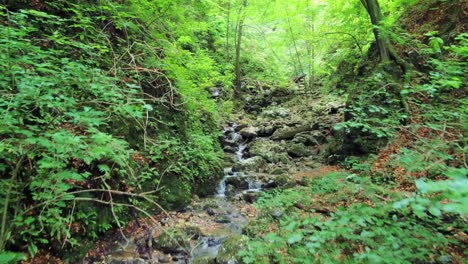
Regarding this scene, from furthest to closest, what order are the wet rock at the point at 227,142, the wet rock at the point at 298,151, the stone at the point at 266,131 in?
the stone at the point at 266,131 → the wet rock at the point at 227,142 → the wet rock at the point at 298,151

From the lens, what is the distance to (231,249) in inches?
190

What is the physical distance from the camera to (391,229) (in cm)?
270

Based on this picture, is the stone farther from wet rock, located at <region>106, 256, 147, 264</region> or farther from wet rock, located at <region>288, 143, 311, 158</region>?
wet rock, located at <region>106, 256, 147, 264</region>

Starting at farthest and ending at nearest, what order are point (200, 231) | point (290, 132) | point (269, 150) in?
point (290, 132), point (269, 150), point (200, 231)

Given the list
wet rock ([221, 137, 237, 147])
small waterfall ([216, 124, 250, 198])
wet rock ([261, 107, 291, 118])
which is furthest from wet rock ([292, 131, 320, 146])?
wet rock ([261, 107, 291, 118])

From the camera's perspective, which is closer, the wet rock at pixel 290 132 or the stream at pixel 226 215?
the stream at pixel 226 215

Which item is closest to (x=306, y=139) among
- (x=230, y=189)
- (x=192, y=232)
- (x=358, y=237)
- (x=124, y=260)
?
(x=230, y=189)

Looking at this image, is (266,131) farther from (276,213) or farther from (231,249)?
(231,249)

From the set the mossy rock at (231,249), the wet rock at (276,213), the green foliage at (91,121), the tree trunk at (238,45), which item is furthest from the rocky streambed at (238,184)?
the tree trunk at (238,45)

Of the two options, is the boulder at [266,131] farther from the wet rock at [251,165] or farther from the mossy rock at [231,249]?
the mossy rock at [231,249]

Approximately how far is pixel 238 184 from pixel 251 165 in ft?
5.67

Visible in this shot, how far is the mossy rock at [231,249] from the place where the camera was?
458 centimetres

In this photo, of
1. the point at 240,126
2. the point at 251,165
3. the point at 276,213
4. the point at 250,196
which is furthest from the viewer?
the point at 240,126

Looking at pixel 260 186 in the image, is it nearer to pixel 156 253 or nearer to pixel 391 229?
pixel 156 253
